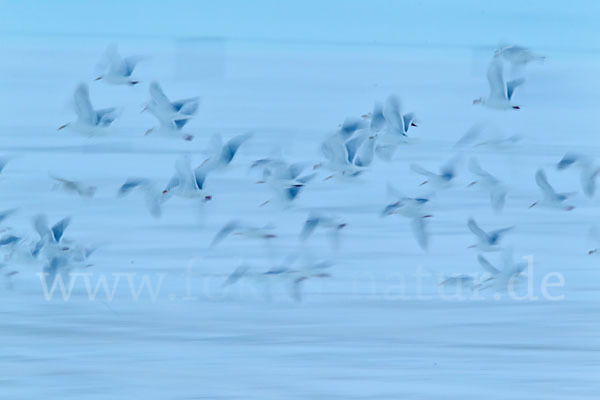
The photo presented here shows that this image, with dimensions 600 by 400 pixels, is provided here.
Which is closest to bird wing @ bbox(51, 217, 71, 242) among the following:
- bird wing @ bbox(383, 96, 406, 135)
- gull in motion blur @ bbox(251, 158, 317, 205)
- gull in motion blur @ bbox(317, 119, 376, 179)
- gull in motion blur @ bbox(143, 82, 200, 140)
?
gull in motion blur @ bbox(143, 82, 200, 140)

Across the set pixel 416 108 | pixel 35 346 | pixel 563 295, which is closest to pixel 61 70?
pixel 35 346

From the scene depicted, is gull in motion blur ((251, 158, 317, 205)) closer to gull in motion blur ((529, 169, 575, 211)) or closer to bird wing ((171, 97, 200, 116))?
bird wing ((171, 97, 200, 116))

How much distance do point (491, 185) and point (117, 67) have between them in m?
0.67

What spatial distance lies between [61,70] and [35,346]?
46 cm

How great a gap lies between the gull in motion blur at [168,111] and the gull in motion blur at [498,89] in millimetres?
490

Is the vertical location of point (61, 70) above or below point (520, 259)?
above

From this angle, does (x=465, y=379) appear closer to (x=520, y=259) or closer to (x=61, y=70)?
(x=520, y=259)

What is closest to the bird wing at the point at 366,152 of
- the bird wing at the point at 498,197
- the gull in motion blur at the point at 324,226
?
the gull in motion blur at the point at 324,226

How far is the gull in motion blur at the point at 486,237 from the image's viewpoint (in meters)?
1.37

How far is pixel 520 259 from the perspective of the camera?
4.51 ft

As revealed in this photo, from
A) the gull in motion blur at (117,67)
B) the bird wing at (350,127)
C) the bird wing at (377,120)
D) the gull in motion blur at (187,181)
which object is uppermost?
the gull in motion blur at (117,67)

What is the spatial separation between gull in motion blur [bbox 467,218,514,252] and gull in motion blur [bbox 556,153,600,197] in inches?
5.5

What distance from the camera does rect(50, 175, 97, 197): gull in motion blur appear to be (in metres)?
1.36

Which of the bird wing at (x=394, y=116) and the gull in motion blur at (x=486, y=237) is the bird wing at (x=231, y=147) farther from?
the gull in motion blur at (x=486, y=237)
